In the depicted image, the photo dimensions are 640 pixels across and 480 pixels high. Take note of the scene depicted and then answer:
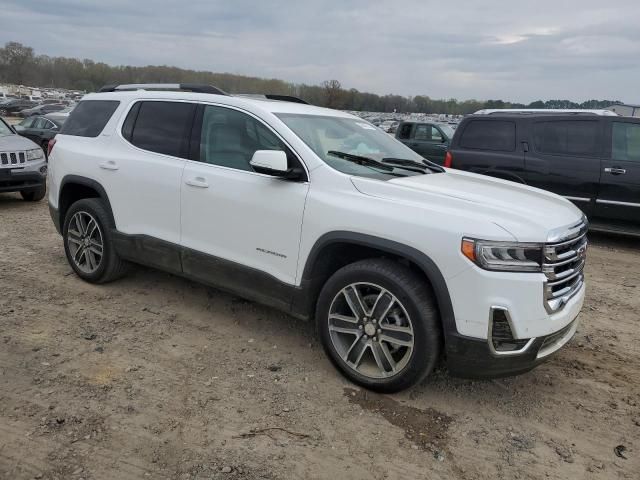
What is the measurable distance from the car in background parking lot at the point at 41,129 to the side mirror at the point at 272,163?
1472cm

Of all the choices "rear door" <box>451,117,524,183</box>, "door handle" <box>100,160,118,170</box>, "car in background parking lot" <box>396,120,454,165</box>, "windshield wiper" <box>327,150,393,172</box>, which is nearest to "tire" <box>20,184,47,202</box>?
"door handle" <box>100,160,118,170</box>

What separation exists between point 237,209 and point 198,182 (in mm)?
458

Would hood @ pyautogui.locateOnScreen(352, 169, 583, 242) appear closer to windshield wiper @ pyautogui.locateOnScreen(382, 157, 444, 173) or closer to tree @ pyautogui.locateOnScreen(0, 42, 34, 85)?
windshield wiper @ pyautogui.locateOnScreen(382, 157, 444, 173)

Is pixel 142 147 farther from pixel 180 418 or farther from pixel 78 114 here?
pixel 180 418

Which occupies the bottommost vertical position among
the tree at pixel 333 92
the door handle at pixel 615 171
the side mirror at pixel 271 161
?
the door handle at pixel 615 171

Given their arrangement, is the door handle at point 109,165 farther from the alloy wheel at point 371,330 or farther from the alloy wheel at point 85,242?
the alloy wheel at point 371,330

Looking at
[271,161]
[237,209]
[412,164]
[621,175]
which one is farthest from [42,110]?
[271,161]

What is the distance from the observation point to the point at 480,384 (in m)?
3.58

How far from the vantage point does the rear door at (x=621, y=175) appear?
24.1 ft

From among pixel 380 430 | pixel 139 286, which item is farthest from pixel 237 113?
pixel 380 430

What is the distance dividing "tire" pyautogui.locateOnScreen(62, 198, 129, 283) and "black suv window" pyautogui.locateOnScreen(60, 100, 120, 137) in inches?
26.8

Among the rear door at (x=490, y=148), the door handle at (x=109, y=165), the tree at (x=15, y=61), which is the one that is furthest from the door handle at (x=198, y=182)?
the tree at (x=15, y=61)

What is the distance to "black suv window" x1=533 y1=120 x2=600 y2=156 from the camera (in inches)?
304

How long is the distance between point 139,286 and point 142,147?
142 cm
